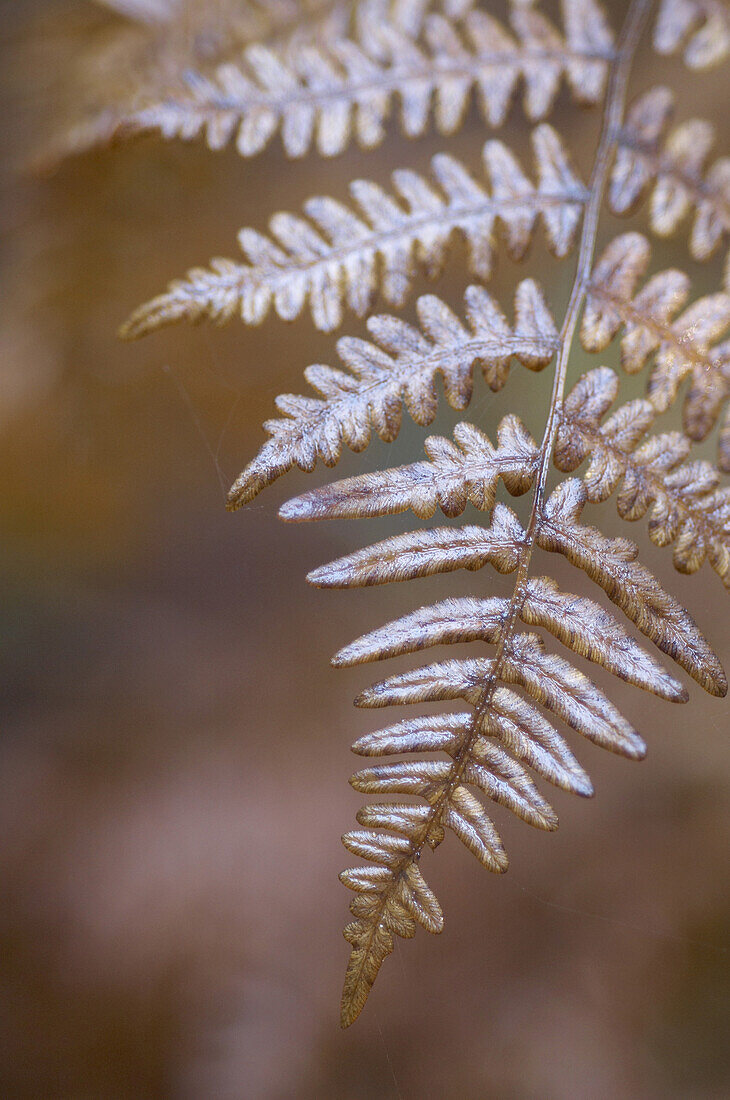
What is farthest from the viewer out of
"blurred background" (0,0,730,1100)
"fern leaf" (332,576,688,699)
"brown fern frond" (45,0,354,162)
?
"blurred background" (0,0,730,1100)

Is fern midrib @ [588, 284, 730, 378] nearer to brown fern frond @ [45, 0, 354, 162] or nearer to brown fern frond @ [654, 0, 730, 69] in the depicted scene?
brown fern frond @ [654, 0, 730, 69]

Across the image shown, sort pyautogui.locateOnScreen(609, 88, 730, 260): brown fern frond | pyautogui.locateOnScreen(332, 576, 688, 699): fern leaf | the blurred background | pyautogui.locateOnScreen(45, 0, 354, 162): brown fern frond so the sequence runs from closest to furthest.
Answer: pyautogui.locateOnScreen(332, 576, 688, 699): fern leaf < pyautogui.locateOnScreen(609, 88, 730, 260): brown fern frond < pyautogui.locateOnScreen(45, 0, 354, 162): brown fern frond < the blurred background

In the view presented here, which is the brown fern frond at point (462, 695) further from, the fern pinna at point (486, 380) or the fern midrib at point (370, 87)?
the fern midrib at point (370, 87)

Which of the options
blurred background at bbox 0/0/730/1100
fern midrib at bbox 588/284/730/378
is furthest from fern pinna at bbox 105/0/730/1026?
blurred background at bbox 0/0/730/1100

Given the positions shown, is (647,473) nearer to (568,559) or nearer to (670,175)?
(568,559)

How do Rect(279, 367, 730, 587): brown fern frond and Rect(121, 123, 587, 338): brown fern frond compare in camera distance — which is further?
Rect(121, 123, 587, 338): brown fern frond

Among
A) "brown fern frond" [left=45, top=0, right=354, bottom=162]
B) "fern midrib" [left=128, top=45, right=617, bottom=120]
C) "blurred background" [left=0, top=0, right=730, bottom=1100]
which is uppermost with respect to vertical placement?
"brown fern frond" [left=45, top=0, right=354, bottom=162]

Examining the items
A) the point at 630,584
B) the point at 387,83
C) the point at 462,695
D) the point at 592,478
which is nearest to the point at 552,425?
the point at 592,478
